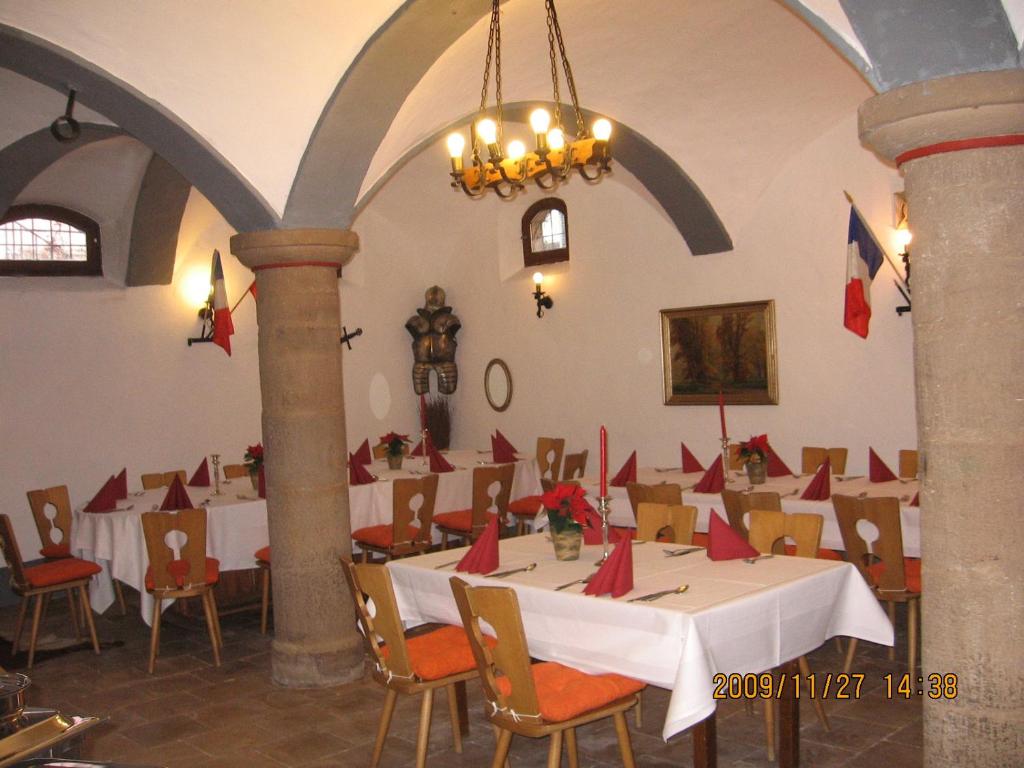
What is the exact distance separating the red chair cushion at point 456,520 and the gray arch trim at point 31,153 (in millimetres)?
3745

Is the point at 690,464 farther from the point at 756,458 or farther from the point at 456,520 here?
the point at 456,520

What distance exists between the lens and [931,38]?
330 cm

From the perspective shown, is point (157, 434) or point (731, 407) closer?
point (731, 407)

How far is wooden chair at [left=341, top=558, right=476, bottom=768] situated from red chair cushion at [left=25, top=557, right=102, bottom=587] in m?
3.14

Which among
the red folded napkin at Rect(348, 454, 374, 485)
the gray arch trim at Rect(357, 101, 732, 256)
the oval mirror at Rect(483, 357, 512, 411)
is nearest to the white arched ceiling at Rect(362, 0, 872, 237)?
the gray arch trim at Rect(357, 101, 732, 256)

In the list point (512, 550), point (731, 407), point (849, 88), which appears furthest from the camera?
point (731, 407)

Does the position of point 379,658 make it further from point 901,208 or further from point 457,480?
point 901,208

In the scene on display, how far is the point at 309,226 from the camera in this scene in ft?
19.9

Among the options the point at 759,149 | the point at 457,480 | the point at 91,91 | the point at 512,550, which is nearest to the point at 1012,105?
the point at 512,550

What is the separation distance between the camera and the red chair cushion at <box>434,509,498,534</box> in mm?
8000

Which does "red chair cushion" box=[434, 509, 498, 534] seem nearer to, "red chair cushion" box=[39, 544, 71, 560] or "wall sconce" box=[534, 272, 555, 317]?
"red chair cushion" box=[39, 544, 71, 560]

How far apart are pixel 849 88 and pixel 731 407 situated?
297cm

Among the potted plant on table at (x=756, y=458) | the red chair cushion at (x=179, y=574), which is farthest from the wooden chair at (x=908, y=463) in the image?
the red chair cushion at (x=179, y=574)

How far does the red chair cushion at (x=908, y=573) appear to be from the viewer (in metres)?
5.26
